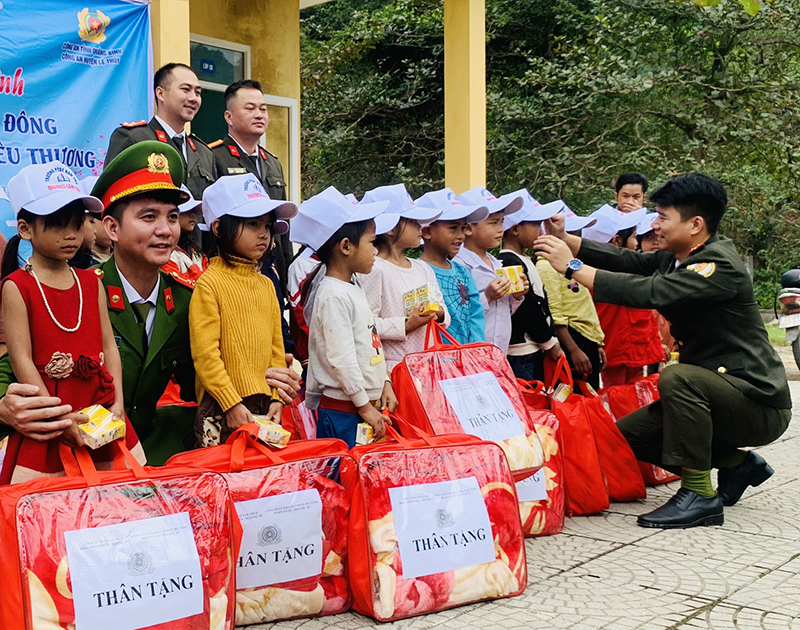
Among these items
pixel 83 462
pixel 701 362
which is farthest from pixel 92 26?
pixel 701 362

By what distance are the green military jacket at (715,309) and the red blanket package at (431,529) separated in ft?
4.98

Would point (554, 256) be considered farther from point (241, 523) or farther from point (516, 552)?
point (241, 523)

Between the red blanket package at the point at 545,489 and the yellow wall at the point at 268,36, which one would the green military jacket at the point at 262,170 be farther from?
the yellow wall at the point at 268,36

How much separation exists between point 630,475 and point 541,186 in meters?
8.75

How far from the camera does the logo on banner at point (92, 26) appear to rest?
5.58m

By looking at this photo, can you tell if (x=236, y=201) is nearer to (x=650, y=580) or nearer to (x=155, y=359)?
(x=155, y=359)

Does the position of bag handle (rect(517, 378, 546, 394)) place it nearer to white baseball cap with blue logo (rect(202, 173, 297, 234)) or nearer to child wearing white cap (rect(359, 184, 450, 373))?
child wearing white cap (rect(359, 184, 450, 373))

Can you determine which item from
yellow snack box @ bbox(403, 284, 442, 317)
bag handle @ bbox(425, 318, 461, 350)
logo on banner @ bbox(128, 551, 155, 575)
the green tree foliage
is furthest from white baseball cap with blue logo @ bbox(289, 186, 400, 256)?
the green tree foliage

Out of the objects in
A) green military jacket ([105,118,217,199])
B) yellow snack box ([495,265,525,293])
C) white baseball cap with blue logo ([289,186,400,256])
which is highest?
green military jacket ([105,118,217,199])

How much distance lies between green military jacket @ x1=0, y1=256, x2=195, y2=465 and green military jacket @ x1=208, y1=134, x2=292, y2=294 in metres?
1.54

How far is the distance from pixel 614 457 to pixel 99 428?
2.89 meters

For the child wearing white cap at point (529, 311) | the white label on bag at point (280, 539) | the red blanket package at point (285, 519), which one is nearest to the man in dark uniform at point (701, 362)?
the child wearing white cap at point (529, 311)

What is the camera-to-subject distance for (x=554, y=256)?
4688 mm

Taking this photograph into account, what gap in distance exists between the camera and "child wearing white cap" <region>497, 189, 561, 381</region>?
5.22 m
